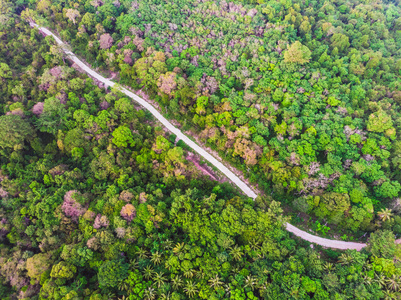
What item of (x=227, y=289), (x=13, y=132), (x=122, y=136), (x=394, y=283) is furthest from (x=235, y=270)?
(x=13, y=132)

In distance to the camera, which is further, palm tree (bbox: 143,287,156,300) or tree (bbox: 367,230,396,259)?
tree (bbox: 367,230,396,259)

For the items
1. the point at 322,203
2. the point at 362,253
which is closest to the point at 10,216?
the point at 322,203

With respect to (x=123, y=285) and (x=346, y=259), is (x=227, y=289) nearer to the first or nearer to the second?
(x=123, y=285)

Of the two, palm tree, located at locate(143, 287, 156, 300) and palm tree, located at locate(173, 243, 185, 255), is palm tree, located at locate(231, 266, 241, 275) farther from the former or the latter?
palm tree, located at locate(143, 287, 156, 300)

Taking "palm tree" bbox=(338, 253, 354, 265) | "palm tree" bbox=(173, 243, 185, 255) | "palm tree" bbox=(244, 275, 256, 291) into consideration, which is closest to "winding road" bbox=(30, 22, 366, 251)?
"palm tree" bbox=(338, 253, 354, 265)

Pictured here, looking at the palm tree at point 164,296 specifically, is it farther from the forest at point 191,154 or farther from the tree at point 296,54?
the tree at point 296,54

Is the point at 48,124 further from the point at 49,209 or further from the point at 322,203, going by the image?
the point at 322,203
